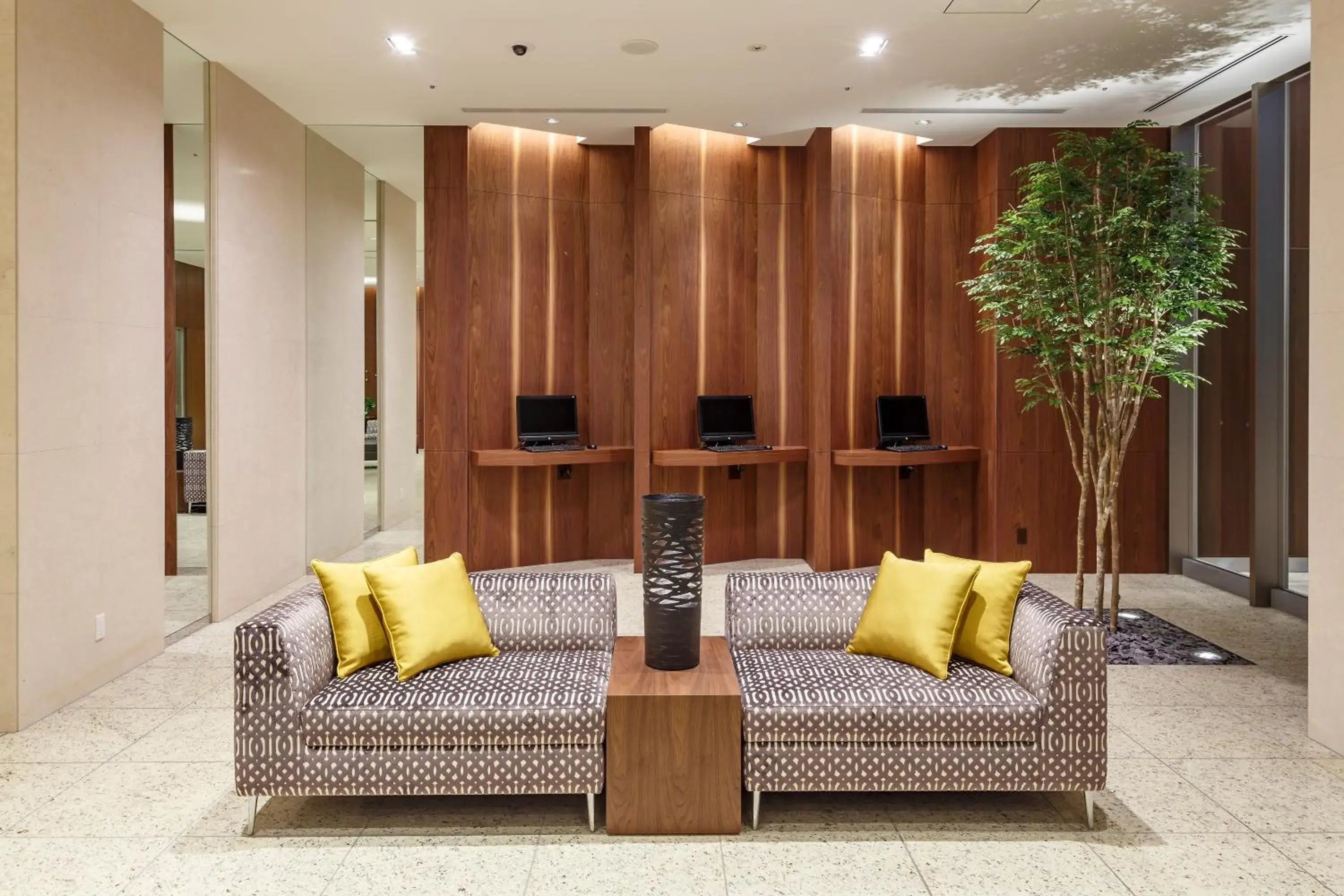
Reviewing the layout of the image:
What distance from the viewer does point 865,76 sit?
5.76 meters

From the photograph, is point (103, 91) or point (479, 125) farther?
point (479, 125)

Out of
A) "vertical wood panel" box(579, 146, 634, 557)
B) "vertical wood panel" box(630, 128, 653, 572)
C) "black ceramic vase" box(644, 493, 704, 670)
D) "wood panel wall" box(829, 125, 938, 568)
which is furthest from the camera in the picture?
"vertical wood panel" box(579, 146, 634, 557)

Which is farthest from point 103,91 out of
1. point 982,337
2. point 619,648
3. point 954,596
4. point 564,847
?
point 982,337

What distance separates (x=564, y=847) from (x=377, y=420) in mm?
6514

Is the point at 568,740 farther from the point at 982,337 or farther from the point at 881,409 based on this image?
the point at 982,337

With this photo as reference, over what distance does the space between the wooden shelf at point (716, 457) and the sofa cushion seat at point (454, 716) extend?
3.89 m

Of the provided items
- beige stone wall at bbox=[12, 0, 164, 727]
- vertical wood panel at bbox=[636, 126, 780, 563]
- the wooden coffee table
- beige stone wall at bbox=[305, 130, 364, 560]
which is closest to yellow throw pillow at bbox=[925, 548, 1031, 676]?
the wooden coffee table

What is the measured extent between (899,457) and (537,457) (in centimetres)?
273

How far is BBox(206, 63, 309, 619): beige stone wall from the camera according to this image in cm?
546

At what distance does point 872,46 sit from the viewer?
525 cm

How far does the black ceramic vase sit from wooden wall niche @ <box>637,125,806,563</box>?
402cm

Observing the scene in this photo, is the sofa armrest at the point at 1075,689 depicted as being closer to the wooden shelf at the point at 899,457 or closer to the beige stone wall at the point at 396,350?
the wooden shelf at the point at 899,457

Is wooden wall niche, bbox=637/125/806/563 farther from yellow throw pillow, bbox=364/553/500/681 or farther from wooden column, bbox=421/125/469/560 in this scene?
yellow throw pillow, bbox=364/553/500/681

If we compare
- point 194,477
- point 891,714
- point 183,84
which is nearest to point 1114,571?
point 891,714
